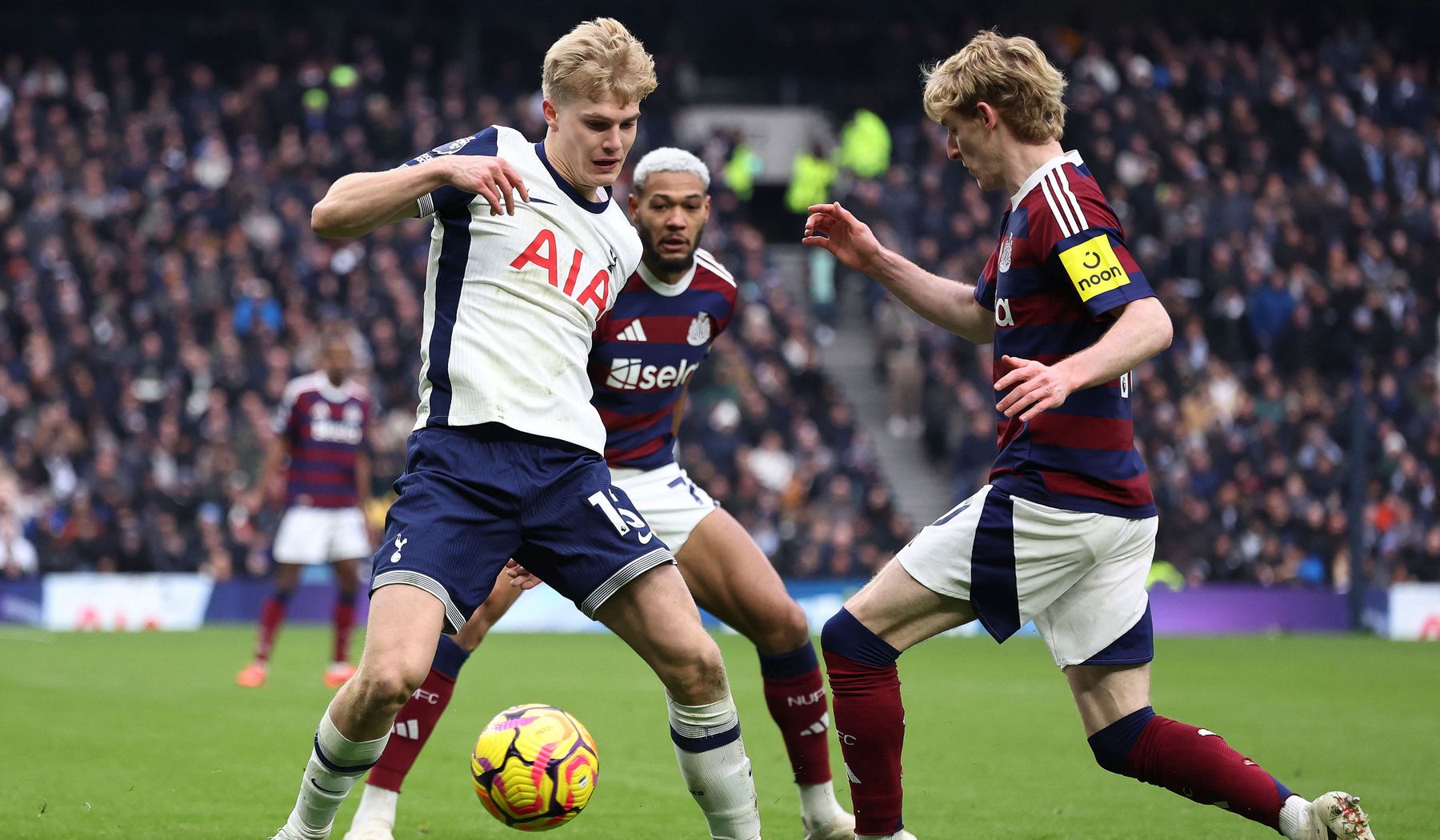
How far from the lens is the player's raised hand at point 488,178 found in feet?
15.2

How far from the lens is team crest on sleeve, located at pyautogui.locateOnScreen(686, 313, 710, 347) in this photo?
21.2 feet

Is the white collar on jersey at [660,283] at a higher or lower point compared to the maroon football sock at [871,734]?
higher

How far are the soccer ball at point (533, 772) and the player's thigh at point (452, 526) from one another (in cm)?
64

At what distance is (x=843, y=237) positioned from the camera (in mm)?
5578

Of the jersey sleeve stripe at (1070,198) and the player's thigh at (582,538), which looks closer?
the jersey sleeve stripe at (1070,198)

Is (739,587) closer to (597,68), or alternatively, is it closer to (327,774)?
(327,774)

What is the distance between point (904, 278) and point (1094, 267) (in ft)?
3.45

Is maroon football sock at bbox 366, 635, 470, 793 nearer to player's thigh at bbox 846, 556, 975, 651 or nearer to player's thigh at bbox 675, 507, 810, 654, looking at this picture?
player's thigh at bbox 675, 507, 810, 654

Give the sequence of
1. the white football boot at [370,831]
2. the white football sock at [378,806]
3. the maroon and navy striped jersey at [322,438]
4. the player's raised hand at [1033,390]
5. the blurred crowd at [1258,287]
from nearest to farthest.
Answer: the player's raised hand at [1033,390]
the white football boot at [370,831]
the white football sock at [378,806]
the maroon and navy striped jersey at [322,438]
the blurred crowd at [1258,287]

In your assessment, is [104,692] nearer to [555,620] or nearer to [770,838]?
[770,838]

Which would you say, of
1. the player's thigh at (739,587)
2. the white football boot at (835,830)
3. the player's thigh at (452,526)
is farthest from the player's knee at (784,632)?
the player's thigh at (452,526)

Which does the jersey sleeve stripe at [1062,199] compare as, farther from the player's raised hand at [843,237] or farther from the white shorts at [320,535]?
the white shorts at [320,535]

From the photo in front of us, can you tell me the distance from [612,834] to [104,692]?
6266 millimetres

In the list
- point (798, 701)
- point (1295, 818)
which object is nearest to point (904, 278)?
point (798, 701)
